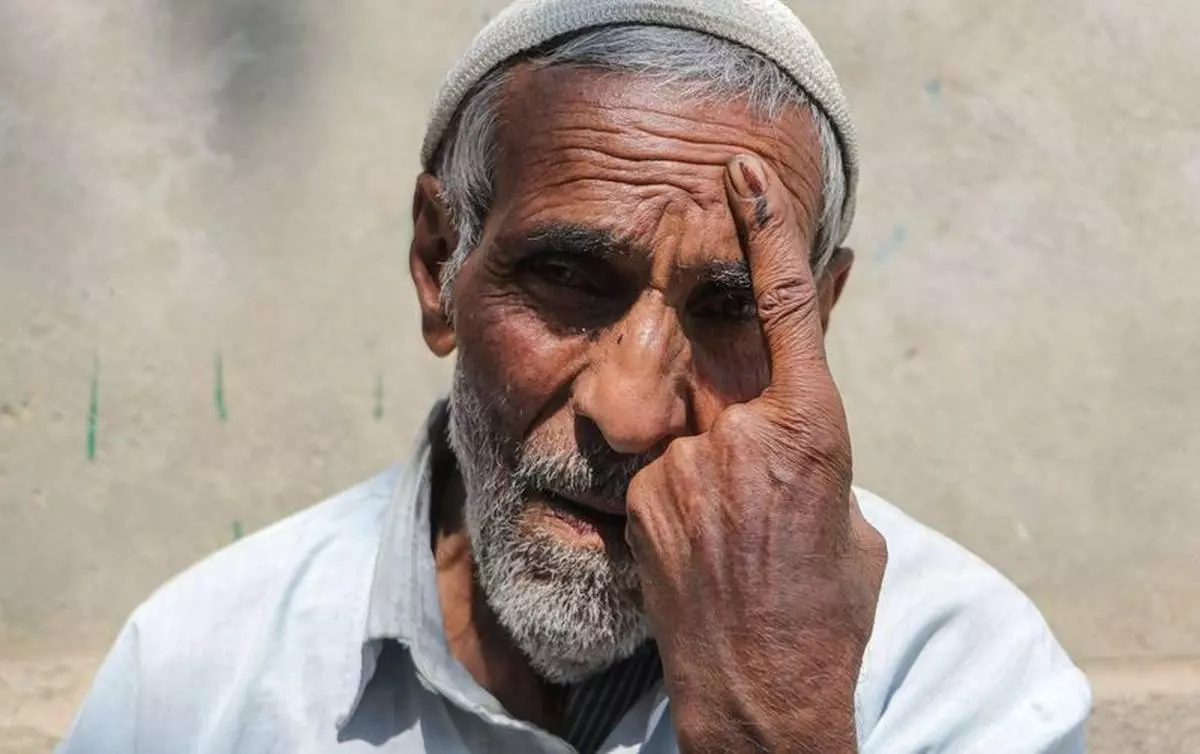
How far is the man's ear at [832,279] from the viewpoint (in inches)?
80.0

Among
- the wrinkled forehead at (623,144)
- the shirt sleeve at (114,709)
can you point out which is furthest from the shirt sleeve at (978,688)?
the shirt sleeve at (114,709)

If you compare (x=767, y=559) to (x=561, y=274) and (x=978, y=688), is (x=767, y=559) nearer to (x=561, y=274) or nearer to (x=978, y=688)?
(x=561, y=274)

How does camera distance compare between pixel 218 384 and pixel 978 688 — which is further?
pixel 218 384

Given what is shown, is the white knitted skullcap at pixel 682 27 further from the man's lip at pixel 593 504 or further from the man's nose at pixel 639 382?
the man's lip at pixel 593 504

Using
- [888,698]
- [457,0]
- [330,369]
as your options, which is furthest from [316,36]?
[888,698]

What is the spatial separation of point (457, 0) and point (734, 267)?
1865 mm

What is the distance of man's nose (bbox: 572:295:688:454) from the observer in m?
1.56

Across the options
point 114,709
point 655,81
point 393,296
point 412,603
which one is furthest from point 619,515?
point 393,296

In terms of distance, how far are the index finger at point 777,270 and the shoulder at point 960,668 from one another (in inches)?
26.0

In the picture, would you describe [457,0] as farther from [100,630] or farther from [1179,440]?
[1179,440]

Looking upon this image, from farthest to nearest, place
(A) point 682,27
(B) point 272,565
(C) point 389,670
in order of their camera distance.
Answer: (B) point 272,565 < (C) point 389,670 < (A) point 682,27

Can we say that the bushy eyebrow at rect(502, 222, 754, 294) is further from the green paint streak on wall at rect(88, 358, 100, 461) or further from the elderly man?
the green paint streak on wall at rect(88, 358, 100, 461)

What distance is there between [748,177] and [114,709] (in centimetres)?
135

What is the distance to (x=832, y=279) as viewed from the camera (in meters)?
2.08
